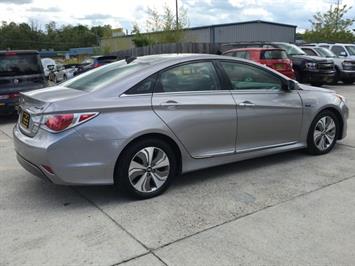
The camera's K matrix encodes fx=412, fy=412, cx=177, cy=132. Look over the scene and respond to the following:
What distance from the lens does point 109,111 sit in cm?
417

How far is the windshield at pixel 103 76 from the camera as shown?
4547 mm

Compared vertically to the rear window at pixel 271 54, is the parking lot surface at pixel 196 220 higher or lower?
lower

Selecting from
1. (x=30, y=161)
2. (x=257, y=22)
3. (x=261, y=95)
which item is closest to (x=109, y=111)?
(x=30, y=161)

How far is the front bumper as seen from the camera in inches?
157

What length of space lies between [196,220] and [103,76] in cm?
205

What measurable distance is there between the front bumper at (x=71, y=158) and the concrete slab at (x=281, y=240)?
119 cm

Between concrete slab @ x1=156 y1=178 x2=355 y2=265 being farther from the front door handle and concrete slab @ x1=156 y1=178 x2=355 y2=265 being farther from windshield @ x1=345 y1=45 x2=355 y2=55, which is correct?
windshield @ x1=345 y1=45 x2=355 y2=55

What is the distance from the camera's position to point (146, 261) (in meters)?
3.18

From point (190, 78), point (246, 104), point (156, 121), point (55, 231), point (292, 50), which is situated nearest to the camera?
point (55, 231)

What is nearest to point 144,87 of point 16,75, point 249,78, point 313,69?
point 249,78

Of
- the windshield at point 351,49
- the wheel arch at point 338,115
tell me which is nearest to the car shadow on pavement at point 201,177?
the wheel arch at point 338,115

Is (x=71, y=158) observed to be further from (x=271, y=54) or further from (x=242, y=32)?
(x=242, y=32)

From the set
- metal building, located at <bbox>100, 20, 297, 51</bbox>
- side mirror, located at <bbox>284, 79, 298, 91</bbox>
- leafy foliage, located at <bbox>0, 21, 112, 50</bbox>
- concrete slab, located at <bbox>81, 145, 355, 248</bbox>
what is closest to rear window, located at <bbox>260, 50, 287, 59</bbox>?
concrete slab, located at <bbox>81, 145, 355, 248</bbox>

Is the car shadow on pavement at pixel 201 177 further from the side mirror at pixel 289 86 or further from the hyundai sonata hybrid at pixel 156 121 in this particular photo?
the side mirror at pixel 289 86
